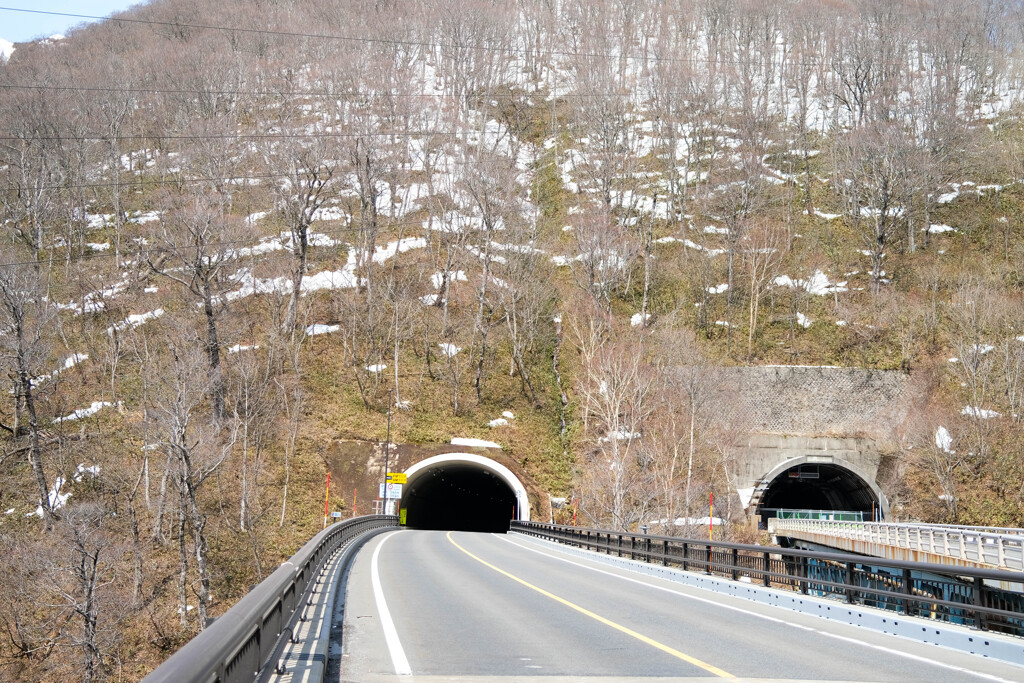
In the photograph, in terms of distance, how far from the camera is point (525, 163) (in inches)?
3241

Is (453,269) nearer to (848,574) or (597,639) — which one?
(848,574)

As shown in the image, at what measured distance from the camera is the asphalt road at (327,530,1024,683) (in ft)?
24.3

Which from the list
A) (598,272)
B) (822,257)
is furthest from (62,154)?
(822,257)

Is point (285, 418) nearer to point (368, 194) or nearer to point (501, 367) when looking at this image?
point (501, 367)

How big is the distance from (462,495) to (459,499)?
518mm

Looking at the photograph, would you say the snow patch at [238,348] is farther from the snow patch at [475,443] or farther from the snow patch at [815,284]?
the snow patch at [815,284]

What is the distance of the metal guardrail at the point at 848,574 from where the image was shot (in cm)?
937

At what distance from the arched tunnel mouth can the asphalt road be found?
1417 inches

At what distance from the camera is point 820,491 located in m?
57.3

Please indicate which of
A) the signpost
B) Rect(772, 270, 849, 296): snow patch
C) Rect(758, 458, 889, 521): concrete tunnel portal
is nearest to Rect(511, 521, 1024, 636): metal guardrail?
the signpost

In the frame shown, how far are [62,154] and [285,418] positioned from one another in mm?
33849

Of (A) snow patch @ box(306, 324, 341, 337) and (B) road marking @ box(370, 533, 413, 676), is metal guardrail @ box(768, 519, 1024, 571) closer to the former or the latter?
(B) road marking @ box(370, 533, 413, 676)

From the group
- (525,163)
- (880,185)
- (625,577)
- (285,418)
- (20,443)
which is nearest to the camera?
(625,577)

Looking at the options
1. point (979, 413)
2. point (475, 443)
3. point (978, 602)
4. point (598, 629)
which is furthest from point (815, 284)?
point (598, 629)
